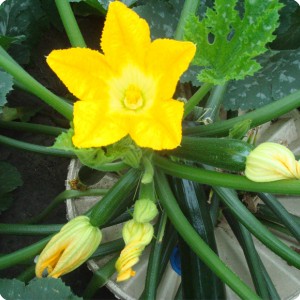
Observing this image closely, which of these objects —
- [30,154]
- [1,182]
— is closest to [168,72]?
[1,182]

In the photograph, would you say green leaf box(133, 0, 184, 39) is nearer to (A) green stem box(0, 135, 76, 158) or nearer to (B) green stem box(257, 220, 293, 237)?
(A) green stem box(0, 135, 76, 158)

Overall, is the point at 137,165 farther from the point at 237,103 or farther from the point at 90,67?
the point at 237,103

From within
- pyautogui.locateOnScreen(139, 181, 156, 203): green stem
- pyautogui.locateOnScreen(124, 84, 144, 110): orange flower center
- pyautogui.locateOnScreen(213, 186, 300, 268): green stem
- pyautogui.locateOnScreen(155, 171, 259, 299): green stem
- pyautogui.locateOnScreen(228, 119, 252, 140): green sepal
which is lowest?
pyautogui.locateOnScreen(213, 186, 300, 268): green stem

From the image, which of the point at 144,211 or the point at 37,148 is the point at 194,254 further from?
the point at 37,148

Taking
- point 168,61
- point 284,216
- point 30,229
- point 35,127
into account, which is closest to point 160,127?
point 168,61

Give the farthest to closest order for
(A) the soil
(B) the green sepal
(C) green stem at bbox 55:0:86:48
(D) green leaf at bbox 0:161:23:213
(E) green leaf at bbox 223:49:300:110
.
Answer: (A) the soil < (D) green leaf at bbox 0:161:23:213 < (E) green leaf at bbox 223:49:300:110 < (C) green stem at bbox 55:0:86:48 < (B) the green sepal

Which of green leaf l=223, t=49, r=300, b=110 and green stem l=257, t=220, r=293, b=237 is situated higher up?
green leaf l=223, t=49, r=300, b=110

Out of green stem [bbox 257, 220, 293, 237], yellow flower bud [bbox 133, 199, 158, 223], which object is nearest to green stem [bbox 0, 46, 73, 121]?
yellow flower bud [bbox 133, 199, 158, 223]
